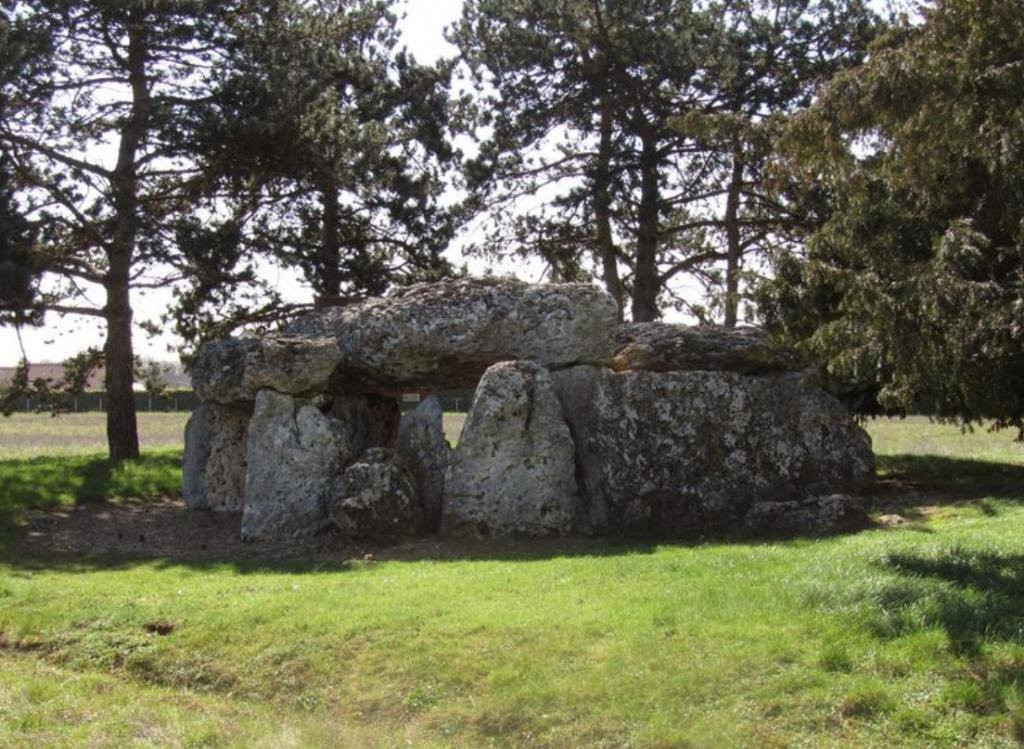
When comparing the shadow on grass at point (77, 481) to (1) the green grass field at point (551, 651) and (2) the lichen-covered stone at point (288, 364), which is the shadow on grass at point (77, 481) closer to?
(2) the lichen-covered stone at point (288, 364)

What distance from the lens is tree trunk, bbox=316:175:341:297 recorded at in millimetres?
22281

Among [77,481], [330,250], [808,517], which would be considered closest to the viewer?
[808,517]

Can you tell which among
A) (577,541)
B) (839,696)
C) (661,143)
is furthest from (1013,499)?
(661,143)

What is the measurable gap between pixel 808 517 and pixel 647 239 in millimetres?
13375

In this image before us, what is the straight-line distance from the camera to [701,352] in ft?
48.6

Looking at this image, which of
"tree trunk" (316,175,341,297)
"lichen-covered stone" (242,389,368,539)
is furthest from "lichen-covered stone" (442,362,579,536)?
"tree trunk" (316,175,341,297)

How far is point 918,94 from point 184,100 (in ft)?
49.4

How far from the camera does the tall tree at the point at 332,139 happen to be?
777 inches

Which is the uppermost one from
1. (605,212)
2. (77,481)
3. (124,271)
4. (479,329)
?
(605,212)

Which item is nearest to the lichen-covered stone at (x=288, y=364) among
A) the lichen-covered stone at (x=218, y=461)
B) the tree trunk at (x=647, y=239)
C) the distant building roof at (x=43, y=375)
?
the lichen-covered stone at (x=218, y=461)

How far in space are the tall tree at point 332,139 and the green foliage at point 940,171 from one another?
11.7m

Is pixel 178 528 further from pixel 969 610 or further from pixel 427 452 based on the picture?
pixel 969 610

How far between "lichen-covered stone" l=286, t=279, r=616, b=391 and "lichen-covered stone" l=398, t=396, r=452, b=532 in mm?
715

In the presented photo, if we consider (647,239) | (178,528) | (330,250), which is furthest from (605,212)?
(178,528)
